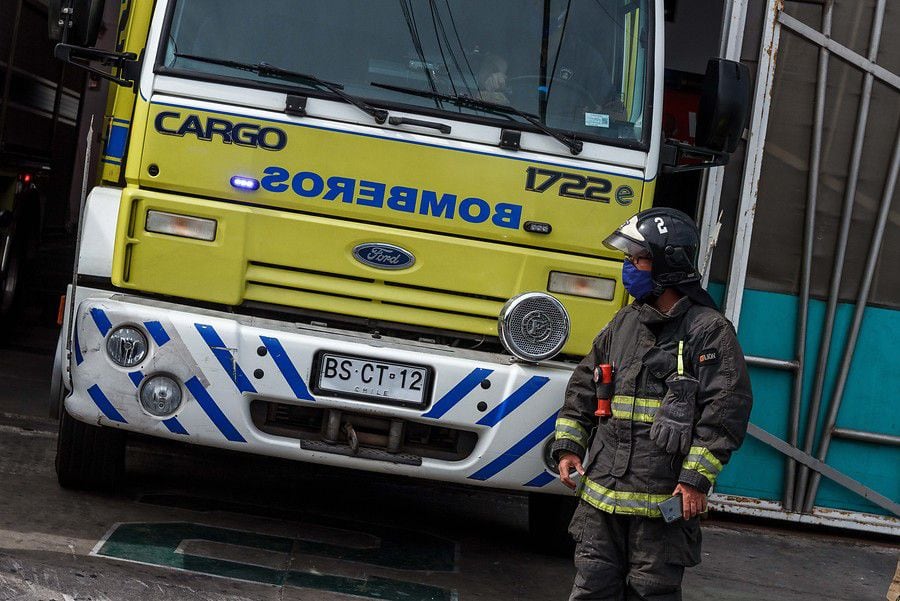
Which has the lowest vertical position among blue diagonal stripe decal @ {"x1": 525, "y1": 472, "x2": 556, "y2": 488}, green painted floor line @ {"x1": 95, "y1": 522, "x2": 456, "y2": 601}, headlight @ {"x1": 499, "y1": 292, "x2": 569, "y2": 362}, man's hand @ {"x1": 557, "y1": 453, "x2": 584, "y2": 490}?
green painted floor line @ {"x1": 95, "y1": 522, "x2": 456, "y2": 601}

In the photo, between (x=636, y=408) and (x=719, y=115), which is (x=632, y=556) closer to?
(x=636, y=408)

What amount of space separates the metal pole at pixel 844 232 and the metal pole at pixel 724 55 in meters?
0.71

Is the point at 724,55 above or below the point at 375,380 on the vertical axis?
above

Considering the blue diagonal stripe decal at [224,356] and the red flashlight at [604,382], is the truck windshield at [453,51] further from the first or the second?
the red flashlight at [604,382]

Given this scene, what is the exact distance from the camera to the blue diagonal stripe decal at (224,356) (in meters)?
4.90

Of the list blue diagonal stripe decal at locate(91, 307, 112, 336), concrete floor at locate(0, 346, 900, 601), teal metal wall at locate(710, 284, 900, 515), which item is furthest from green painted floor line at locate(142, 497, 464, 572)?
teal metal wall at locate(710, 284, 900, 515)

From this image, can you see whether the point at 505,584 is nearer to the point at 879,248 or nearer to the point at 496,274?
the point at 496,274

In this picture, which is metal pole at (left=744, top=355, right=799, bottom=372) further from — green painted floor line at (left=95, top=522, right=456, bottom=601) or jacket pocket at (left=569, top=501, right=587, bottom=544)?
jacket pocket at (left=569, top=501, right=587, bottom=544)

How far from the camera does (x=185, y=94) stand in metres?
5.12

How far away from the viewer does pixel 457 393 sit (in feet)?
16.4

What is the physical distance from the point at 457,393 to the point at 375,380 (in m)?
0.31

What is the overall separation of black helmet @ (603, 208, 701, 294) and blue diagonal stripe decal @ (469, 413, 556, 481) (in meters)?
1.08

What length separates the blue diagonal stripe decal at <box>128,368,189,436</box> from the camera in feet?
16.2

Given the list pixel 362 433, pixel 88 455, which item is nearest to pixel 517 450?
pixel 362 433
